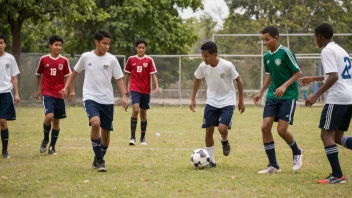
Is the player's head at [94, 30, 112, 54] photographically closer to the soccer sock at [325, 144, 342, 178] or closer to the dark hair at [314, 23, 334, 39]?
the dark hair at [314, 23, 334, 39]

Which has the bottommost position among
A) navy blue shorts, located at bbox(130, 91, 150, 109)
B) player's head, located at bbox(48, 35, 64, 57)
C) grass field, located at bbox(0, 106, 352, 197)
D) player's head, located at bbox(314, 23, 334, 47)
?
grass field, located at bbox(0, 106, 352, 197)

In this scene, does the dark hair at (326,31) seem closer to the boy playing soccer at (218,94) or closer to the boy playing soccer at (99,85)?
the boy playing soccer at (218,94)

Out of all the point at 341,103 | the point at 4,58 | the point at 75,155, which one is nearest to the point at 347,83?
the point at 341,103

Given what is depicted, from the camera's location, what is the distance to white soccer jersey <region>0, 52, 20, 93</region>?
10.9 meters

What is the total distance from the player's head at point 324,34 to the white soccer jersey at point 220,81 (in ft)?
5.98

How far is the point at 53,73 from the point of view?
37.8ft

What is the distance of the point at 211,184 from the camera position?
782 centimetres

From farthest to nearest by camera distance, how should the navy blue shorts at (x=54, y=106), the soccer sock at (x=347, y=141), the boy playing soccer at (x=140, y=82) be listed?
the boy playing soccer at (x=140, y=82), the navy blue shorts at (x=54, y=106), the soccer sock at (x=347, y=141)

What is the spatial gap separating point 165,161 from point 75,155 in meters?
1.85

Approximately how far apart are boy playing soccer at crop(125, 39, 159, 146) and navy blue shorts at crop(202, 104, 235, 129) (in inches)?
152

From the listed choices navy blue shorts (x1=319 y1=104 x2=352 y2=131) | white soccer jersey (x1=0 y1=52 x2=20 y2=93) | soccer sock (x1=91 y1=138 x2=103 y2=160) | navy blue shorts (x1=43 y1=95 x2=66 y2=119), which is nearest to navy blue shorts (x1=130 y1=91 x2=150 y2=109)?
navy blue shorts (x1=43 y1=95 x2=66 y2=119)

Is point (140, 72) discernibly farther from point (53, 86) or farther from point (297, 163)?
point (297, 163)

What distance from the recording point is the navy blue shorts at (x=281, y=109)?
28.5 ft

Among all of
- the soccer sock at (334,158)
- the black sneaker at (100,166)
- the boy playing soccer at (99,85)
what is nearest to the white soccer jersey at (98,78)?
the boy playing soccer at (99,85)
